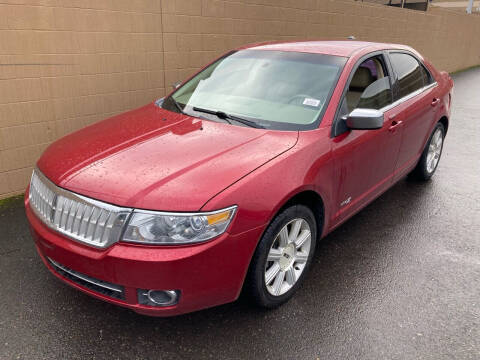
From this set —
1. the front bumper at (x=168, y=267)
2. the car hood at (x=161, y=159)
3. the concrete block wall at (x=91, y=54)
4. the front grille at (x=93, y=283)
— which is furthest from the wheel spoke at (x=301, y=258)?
the concrete block wall at (x=91, y=54)

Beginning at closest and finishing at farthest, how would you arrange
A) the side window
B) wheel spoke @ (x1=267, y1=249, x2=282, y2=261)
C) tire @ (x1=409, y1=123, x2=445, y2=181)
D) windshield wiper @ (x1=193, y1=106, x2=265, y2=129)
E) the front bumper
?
1. the front bumper
2. wheel spoke @ (x1=267, y1=249, x2=282, y2=261)
3. windshield wiper @ (x1=193, y1=106, x2=265, y2=129)
4. the side window
5. tire @ (x1=409, y1=123, x2=445, y2=181)

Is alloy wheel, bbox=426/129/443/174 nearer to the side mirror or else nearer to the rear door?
the rear door

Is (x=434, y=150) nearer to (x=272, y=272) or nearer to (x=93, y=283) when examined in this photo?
(x=272, y=272)

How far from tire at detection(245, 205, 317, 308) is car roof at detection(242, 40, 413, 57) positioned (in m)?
1.48

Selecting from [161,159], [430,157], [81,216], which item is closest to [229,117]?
[161,159]

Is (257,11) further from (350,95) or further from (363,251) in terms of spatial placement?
(363,251)

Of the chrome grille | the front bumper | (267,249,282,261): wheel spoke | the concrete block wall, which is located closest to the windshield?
(267,249,282,261): wheel spoke

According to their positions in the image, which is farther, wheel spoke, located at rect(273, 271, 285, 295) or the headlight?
wheel spoke, located at rect(273, 271, 285, 295)

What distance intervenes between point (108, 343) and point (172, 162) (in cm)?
115

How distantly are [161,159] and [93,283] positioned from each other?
814mm

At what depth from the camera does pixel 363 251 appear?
12.1 feet

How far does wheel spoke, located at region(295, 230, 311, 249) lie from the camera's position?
294cm

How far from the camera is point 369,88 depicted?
11.9 feet

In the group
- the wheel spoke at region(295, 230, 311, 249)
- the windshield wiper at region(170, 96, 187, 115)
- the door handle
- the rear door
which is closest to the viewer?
the wheel spoke at region(295, 230, 311, 249)
